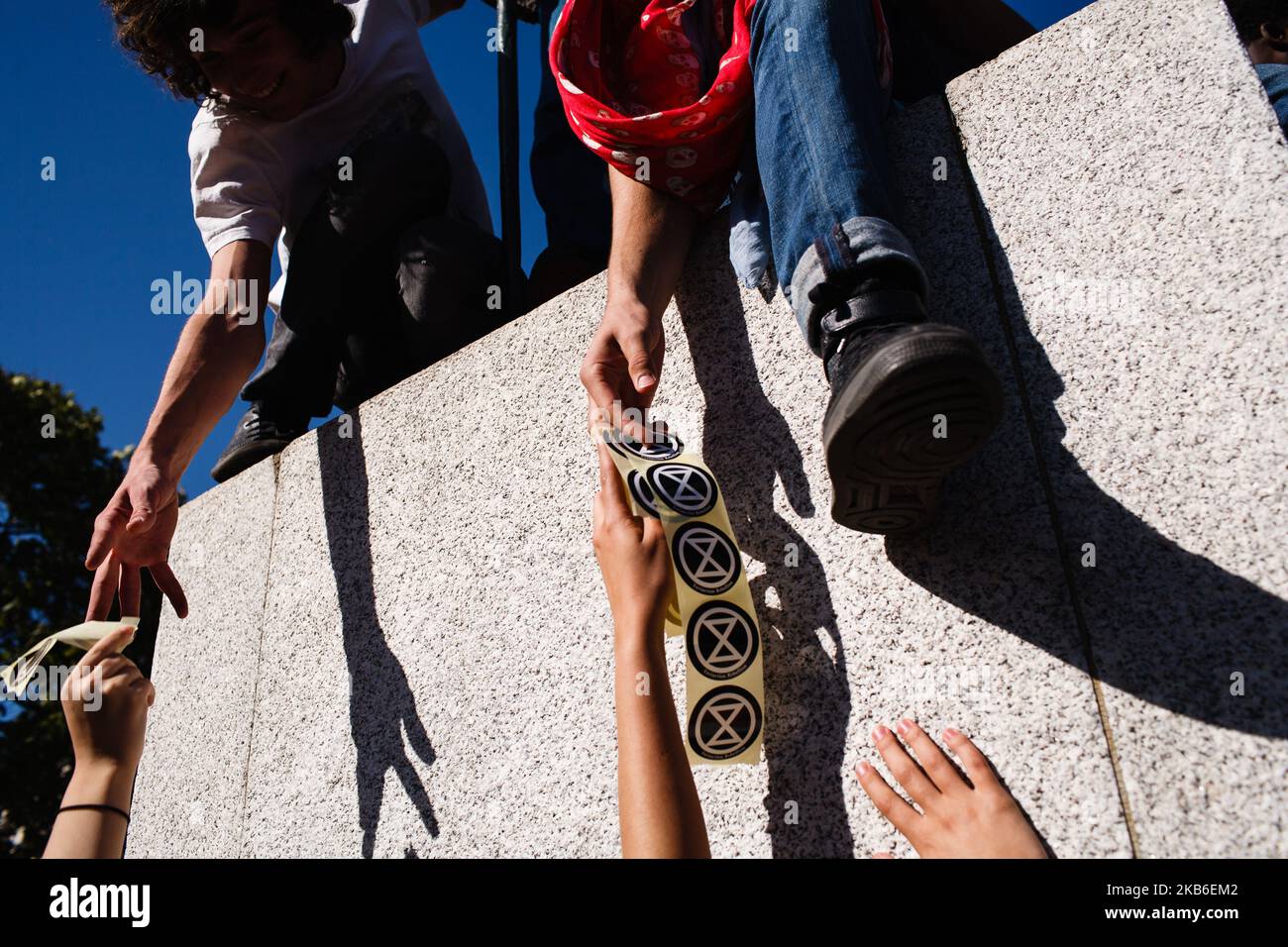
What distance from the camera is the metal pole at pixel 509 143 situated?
9.97 feet

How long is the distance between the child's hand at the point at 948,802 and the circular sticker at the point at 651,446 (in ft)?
2.06

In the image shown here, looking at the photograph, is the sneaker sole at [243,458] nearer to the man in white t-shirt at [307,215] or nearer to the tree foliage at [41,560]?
the man in white t-shirt at [307,215]

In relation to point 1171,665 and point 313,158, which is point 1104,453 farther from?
point 313,158

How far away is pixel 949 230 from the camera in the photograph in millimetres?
1870

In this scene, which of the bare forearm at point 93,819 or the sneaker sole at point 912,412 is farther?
the bare forearm at point 93,819

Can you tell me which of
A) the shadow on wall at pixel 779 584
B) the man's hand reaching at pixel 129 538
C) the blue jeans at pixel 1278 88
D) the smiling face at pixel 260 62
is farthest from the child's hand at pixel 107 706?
Answer: the blue jeans at pixel 1278 88

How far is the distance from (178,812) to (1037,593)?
2.54 m

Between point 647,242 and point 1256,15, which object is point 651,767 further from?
point 1256,15

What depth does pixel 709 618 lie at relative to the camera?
1645 millimetres

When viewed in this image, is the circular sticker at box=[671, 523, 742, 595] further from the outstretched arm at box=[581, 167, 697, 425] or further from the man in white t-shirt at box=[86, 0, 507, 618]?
the man in white t-shirt at box=[86, 0, 507, 618]

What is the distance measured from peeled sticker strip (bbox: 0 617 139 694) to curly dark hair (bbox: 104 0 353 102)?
5.24ft

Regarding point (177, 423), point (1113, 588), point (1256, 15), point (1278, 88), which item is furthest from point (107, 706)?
point (1256, 15)

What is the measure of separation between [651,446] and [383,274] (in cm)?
146

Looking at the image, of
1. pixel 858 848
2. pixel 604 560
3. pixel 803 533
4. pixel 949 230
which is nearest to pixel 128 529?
pixel 604 560
